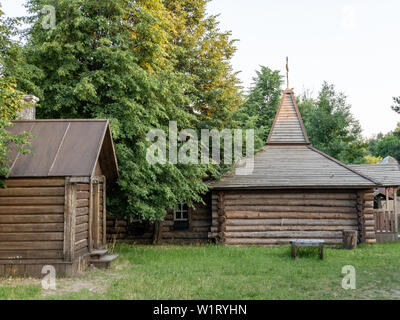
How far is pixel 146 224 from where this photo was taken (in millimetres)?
16859

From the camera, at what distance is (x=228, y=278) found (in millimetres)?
9211

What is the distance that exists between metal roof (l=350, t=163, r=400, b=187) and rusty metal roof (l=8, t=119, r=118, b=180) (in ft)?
46.7

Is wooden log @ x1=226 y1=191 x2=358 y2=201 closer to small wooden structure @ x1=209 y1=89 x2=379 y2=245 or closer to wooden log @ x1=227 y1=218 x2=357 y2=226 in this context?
small wooden structure @ x1=209 y1=89 x2=379 y2=245

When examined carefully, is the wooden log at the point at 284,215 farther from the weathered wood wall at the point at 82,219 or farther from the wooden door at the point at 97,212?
the weathered wood wall at the point at 82,219

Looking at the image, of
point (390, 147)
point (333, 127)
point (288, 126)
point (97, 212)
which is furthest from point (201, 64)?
point (390, 147)

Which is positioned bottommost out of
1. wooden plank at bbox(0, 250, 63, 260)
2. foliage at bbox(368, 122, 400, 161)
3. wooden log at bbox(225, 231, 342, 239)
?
wooden log at bbox(225, 231, 342, 239)

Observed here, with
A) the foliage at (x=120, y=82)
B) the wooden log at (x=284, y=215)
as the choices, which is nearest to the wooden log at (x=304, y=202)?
the wooden log at (x=284, y=215)

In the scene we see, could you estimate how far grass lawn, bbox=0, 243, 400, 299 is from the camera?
25.0ft

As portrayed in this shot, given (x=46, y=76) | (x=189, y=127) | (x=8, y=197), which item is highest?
(x=46, y=76)

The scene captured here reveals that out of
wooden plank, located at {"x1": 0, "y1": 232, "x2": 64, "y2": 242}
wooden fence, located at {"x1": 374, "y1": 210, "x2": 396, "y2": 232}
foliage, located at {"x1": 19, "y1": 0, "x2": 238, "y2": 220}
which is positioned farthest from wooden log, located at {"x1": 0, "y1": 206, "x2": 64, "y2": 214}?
wooden fence, located at {"x1": 374, "y1": 210, "x2": 396, "y2": 232}
